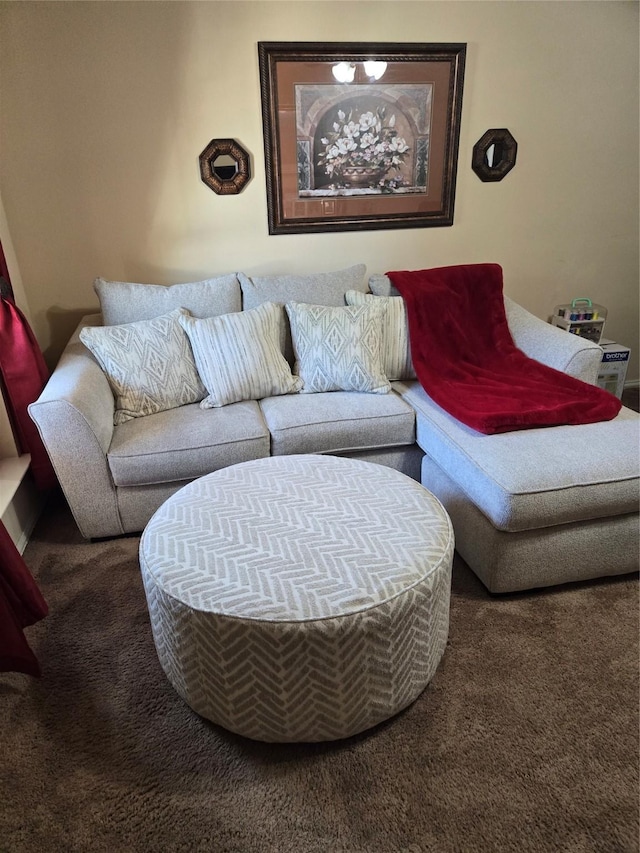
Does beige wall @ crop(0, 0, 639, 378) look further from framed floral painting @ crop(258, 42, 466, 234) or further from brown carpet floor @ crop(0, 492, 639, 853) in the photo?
brown carpet floor @ crop(0, 492, 639, 853)

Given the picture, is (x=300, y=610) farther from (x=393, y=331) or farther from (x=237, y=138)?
(x=237, y=138)

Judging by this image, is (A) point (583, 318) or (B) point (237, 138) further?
(A) point (583, 318)

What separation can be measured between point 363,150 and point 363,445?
1538mm

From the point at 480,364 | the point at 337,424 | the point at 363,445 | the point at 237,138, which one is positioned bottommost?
the point at 363,445

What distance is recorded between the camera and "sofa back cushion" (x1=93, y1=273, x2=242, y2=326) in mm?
2484

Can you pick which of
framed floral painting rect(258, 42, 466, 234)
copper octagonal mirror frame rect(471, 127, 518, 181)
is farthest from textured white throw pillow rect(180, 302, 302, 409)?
copper octagonal mirror frame rect(471, 127, 518, 181)

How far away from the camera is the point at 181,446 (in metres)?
2.11

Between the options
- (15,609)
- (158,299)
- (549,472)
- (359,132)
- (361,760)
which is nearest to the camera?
(361,760)

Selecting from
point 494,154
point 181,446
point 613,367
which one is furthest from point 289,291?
point 613,367

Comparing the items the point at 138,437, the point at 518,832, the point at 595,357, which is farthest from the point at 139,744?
the point at 595,357

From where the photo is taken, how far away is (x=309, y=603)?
1268 millimetres

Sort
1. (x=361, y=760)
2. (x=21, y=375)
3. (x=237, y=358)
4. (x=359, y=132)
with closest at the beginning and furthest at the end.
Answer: (x=361, y=760) < (x=21, y=375) < (x=237, y=358) < (x=359, y=132)

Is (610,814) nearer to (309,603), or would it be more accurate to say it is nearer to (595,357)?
(309,603)

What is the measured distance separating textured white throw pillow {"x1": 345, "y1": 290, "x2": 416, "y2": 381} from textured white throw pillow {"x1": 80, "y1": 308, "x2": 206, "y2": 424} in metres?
0.85
